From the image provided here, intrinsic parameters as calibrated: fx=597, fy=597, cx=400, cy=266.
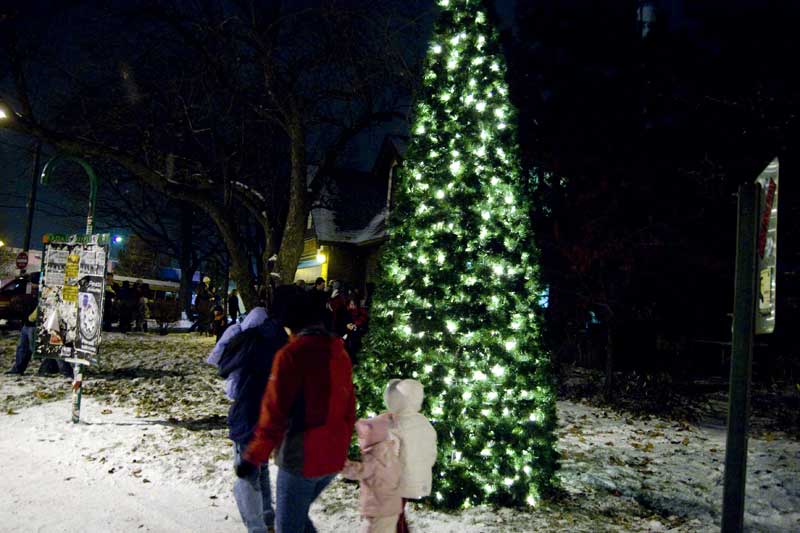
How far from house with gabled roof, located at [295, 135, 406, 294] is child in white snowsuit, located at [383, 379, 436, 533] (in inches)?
859

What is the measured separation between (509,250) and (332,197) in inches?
913

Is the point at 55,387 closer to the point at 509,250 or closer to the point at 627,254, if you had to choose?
the point at 509,250

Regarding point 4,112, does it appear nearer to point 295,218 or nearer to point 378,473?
point 295,218

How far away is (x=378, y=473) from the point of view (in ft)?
11.5

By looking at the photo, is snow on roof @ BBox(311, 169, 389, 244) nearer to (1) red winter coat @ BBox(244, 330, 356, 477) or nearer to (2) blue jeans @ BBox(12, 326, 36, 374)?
(2) blue jeans @ BBox(12, 326, 36, 374)

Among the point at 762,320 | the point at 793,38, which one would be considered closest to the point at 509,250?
the point at 762,320

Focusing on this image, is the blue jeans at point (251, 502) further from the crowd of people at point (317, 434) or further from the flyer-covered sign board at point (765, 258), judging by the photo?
the flyer-covered sign board at point (765, 258)

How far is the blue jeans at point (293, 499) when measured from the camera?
329 centimetres

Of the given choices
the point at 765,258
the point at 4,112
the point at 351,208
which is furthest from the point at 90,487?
the point at 351,208

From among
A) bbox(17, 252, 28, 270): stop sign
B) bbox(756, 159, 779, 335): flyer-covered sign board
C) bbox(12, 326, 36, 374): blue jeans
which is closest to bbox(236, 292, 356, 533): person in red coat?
bbox(756, 159, 779, 335): flyer-covered sign board

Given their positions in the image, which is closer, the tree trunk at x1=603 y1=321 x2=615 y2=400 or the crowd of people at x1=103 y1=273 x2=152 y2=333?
the tree trunk at x1=603 y1=321 x2=615 y2=400

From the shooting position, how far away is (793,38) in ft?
39.7

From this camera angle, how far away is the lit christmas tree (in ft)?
18.2

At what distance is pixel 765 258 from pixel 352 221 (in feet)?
84.5
